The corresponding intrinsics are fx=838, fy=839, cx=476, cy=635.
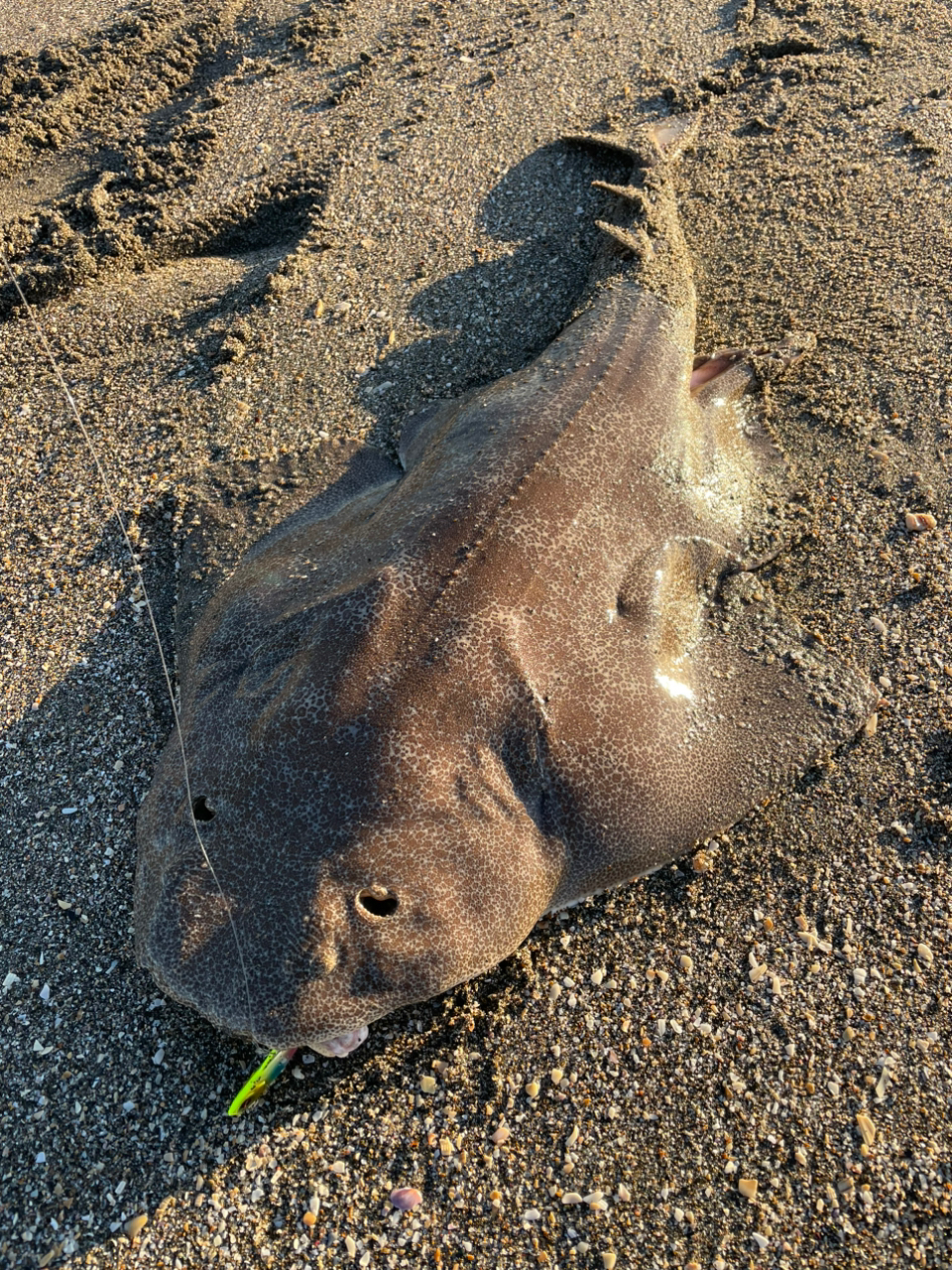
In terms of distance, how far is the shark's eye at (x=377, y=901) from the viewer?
3.08 meters

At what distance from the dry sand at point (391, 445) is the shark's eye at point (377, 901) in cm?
41

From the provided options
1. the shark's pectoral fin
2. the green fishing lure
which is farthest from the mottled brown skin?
the green fishing lure

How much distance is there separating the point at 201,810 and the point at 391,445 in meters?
2.80

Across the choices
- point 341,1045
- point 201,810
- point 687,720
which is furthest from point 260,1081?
point 687,720

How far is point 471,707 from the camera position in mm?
3496

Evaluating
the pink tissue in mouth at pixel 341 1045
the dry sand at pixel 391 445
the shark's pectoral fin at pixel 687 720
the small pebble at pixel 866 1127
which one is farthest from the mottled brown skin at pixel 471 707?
the small pebble at pixel 866 1127

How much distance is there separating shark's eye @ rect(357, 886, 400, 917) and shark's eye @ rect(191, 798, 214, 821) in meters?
0.72

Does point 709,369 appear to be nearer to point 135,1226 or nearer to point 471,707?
point 471,707

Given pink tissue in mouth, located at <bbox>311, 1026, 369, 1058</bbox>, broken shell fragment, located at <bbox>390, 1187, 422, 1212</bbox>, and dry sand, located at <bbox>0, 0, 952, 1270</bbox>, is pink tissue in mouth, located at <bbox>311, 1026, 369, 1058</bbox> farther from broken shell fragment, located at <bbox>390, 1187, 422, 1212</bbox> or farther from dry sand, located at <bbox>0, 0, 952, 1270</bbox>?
broken shell fragment, located at <bbox>390, 1187, 422, 1212</bbox>

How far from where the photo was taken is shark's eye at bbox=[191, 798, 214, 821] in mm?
3354

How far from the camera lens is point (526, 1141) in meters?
3.35

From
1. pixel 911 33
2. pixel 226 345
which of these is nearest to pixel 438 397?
pixel 226 345

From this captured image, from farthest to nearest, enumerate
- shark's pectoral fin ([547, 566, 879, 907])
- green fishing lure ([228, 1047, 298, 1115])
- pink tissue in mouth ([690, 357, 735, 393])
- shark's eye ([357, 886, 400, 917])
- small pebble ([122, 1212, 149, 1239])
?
1. pink tissue in mouth ([690, 357, 735, 393])
2. shark's pectoral fin ([547, 566, 879, 907])
3. green fishing lure ([228, 1047, 298, 1115])
4. small pebble ([122, 1212, 149, 1239])
5. shark's eye ([357, 886, 400, 917])

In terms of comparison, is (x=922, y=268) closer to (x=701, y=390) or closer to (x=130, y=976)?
(x=701, y=390)
